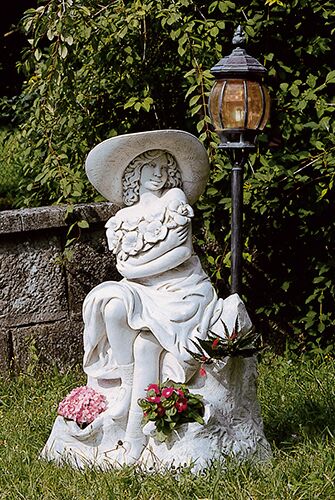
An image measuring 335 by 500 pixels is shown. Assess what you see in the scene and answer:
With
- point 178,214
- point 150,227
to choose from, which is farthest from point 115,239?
point 178,214

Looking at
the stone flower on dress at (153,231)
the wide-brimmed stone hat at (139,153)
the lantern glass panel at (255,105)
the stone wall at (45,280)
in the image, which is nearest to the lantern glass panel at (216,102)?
the lantern glass panel at (255,105)

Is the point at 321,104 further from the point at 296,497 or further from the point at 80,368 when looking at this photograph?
the point at 296,497

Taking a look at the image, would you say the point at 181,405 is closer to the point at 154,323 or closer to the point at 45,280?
the point at 154,323

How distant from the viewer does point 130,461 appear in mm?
4477

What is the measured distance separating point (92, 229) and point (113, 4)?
1.30 meters

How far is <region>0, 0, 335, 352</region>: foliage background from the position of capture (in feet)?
20.0

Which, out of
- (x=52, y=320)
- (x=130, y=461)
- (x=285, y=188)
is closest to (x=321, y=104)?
(x=285, y=188)

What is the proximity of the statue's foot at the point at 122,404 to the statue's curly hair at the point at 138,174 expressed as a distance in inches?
31.1

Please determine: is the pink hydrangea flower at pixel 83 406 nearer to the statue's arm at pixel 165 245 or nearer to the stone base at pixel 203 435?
the stone base at pixel 203 435

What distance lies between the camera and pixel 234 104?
483 cm

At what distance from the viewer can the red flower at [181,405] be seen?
14.1ft

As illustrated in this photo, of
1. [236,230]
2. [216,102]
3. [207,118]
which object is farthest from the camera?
[207,118]

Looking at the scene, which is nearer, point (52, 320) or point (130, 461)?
point (130, 461)

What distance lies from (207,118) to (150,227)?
5.35ft
